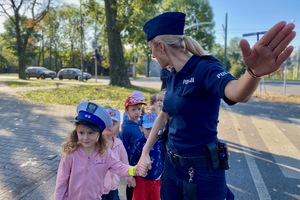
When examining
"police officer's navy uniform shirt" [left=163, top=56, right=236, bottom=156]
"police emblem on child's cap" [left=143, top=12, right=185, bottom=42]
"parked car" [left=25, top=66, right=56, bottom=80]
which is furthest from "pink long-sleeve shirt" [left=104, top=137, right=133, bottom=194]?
"parked car" [left=25, top=66, right=56, bottom=80]

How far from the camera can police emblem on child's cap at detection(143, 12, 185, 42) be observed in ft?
6.22

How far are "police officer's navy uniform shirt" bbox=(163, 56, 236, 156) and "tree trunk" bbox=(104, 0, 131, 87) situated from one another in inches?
683

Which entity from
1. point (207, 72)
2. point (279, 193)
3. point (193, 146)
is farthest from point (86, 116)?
point (279, 193)

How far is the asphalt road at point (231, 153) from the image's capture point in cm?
399

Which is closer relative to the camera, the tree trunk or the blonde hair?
the blonde hair

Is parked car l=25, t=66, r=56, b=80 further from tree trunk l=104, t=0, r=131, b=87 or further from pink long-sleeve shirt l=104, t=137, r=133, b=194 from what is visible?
pink long-sleeve shirt l=104, t=137, r=133, b=194

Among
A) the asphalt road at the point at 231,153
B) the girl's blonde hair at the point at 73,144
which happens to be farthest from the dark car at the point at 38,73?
the girl's blonde hair at the point at 73,144

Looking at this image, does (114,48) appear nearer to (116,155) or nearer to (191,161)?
(116,155)

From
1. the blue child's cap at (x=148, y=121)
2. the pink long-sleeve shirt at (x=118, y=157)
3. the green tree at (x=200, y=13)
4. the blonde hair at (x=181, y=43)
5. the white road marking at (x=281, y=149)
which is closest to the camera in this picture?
the blonde hair at (x=181, y=43)

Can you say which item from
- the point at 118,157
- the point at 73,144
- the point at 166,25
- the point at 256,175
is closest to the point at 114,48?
the point at 256,175

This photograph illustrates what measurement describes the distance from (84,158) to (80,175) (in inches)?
5.4

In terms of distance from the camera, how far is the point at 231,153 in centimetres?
582

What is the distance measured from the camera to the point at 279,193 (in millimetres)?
4012

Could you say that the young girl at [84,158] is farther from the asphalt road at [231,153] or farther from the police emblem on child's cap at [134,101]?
the asphalt road at [231,153]
